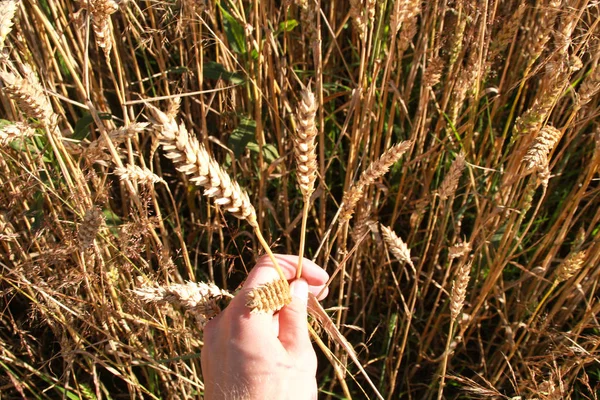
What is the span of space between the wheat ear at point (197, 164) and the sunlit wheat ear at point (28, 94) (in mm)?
281

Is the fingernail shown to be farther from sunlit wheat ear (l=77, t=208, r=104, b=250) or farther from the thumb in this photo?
sunlit wheat ear (l=77, t=208, r=104, b=250)

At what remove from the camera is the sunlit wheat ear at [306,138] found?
0.54 metres

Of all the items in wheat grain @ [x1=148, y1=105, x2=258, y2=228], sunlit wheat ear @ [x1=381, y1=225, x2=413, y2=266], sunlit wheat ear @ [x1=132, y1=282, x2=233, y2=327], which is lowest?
sunlit wheat ear @ [x1=381, y1=225, x2=413, y2=266]

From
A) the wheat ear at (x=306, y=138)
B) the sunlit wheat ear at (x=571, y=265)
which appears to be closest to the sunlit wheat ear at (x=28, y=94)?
the wheat ear at (x=306, y=138)

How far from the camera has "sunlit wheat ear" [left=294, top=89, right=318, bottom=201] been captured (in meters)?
0.54

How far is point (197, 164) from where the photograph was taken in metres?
0.53

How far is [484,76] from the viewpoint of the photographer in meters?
1.12

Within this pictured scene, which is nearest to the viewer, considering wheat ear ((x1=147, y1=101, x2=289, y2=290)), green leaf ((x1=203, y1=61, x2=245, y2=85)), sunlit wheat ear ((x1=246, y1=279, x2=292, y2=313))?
wheat ear ((x1=147, y1=101, x2=289, y2=290))

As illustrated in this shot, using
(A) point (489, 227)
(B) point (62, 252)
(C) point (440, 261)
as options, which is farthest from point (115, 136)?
(C) point (440, 261)

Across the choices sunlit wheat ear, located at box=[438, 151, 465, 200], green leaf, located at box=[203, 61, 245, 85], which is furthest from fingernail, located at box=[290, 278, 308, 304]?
green leaf, located at box=[203, 61, 245, 85]

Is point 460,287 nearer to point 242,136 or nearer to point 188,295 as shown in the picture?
point 188,295

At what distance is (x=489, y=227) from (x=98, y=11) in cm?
98

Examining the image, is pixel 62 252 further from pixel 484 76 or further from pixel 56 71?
pixel 484 76

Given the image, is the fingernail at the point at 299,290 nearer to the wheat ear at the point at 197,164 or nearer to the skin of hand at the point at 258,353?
the skin of hand at the point at 258,353
